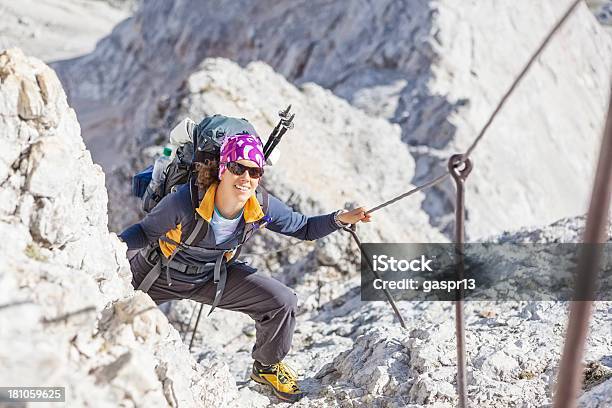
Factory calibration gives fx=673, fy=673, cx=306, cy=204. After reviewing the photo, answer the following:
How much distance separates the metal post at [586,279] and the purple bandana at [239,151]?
2.75 m

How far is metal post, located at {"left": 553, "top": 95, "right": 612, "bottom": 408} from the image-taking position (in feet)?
8.23

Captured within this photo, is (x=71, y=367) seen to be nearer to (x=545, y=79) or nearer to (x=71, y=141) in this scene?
(x=71, y=141)

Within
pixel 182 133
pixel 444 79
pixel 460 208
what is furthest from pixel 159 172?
pixel 444 79

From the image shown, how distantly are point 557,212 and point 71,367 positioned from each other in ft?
67.1

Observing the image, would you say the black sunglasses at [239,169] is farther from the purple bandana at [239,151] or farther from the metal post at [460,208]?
the metal post at [460,208]

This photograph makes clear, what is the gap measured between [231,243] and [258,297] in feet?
1.62

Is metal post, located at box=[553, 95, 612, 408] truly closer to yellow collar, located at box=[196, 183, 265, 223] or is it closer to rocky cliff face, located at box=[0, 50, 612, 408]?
rocky cliff face, located at box=[0, 50, 612, 408]

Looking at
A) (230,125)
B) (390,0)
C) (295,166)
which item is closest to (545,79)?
(390,0)

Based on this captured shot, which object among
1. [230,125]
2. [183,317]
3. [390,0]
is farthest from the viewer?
[390,0]

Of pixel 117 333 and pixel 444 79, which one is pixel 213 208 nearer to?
pixel 117 333

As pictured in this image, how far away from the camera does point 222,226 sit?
197 inches

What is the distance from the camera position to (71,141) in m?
4.39

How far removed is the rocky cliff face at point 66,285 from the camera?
3096 millimetres

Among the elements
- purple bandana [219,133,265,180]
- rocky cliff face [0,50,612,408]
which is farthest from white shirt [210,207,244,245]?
rocky cliff face [0,50,612,408]
